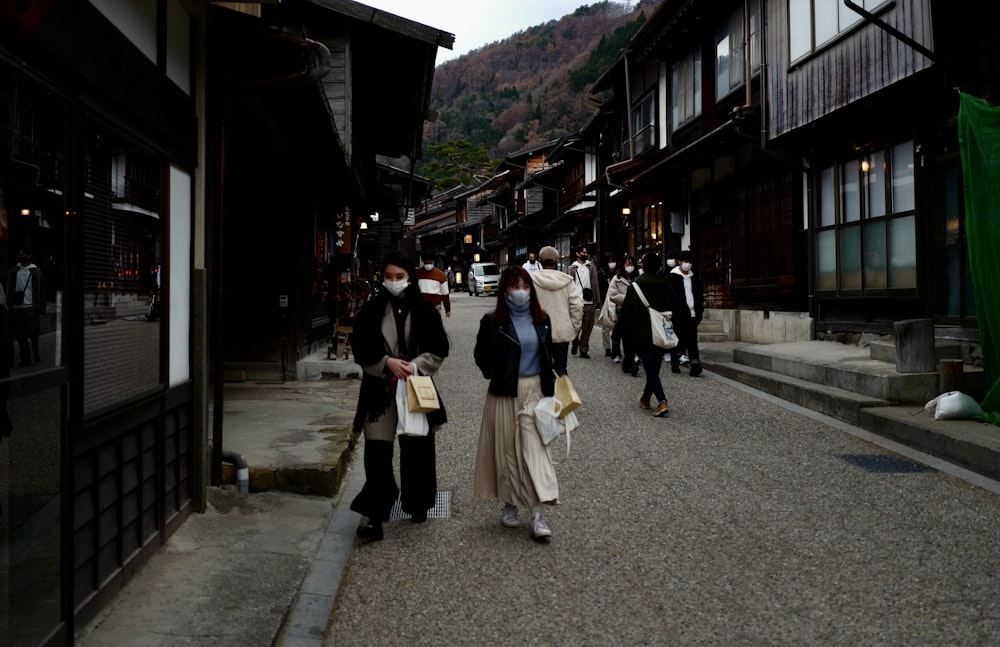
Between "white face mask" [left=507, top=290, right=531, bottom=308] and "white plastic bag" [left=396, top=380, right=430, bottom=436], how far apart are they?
3.15ft

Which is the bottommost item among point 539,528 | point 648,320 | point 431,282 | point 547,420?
point 539,528

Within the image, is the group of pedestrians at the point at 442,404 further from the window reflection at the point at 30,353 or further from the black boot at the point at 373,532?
the window reflection at the point at 30,353

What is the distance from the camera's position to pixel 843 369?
10695mm

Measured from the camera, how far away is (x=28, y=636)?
3.23m

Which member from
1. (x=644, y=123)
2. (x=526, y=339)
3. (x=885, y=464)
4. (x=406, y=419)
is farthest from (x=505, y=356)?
(x=644, y=123)

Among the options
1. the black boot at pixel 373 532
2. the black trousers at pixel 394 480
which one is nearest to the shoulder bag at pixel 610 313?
the black trousers at pixel 394 480

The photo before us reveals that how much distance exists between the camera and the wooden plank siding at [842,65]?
1088 cm

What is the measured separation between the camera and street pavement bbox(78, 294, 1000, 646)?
408 cm

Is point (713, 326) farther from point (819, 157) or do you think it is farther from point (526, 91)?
point (526, 91)

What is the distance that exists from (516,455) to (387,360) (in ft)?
3.60

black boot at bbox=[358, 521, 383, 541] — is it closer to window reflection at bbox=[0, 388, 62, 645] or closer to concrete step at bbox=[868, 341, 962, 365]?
window reflection at bbox=[0, 388, 62, 645]

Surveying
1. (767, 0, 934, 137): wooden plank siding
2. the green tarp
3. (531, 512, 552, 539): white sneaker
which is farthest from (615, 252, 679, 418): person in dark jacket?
(531, 512, 552, 539): white sneaker

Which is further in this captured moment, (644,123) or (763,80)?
(644,123)

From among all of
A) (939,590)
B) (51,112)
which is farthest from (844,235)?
(51,112)
